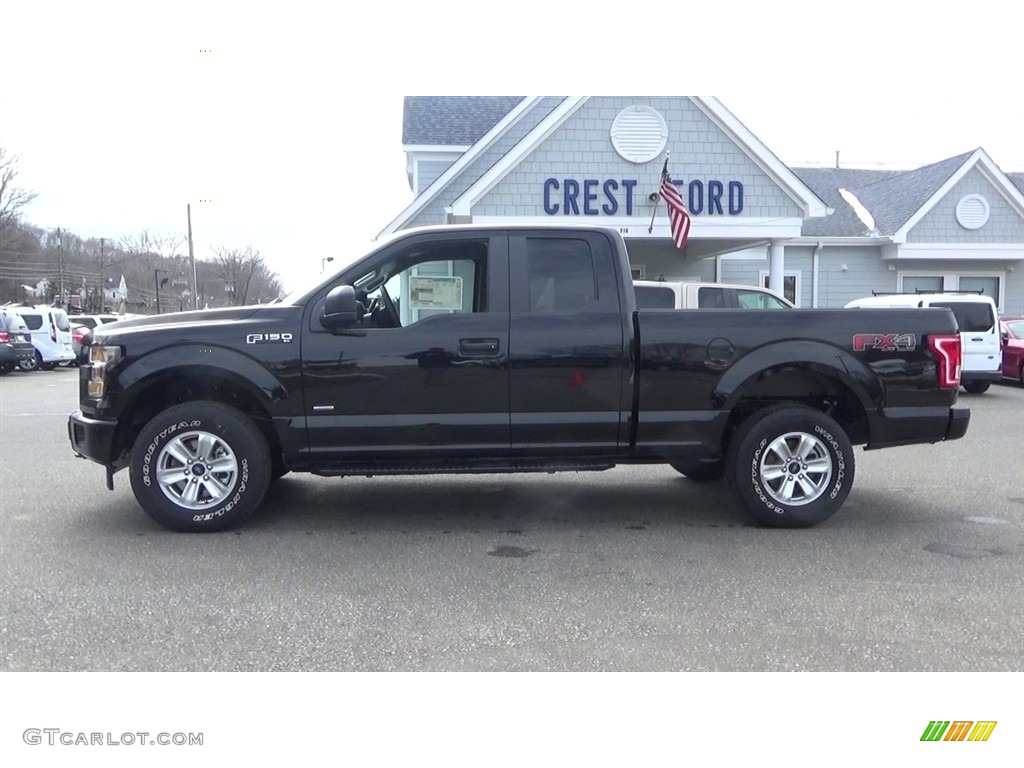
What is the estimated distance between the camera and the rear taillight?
6.08 metres

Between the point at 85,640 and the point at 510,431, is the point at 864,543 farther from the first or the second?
the point at 85,640

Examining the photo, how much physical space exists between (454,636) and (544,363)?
220cm

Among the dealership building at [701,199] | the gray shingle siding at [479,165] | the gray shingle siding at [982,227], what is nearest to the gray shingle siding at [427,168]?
the dealership building at [701,199]

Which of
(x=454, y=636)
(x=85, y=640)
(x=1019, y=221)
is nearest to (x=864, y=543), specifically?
(x=454, y=636)

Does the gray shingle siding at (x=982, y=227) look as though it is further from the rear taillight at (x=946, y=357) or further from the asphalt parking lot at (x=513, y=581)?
the rear taillight at (x=946, y=357)

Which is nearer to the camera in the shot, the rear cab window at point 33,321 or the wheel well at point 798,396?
the wheel well at point 798,396

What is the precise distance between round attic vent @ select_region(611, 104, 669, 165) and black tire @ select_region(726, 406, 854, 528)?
11998 mm

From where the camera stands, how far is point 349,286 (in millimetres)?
5824

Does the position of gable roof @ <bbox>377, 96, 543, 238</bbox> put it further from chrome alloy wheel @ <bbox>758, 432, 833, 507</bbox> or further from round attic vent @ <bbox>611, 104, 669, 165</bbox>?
chrome alloy wheel @ <bbox>758, 432, 833, 507</bbox>

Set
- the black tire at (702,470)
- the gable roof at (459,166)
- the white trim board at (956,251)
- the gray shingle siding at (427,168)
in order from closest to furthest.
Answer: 1. the black tire at (702,470)
2. the gable roof at (459,166)
3. the gray shingle siding at (427,168)
4. the white trim board at (956,251)

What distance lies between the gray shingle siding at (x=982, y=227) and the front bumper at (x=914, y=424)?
1744 cm

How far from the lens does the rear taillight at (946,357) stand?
6082 mm

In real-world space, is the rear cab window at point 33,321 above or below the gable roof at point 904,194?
below

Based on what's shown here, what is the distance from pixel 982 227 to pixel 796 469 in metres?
18.9
